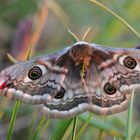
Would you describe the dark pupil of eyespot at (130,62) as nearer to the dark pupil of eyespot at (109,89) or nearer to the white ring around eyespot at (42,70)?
the dark pupil of eyespot at (109,89)

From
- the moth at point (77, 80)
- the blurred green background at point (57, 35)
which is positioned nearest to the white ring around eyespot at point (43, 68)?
the moth at point (77, 80)

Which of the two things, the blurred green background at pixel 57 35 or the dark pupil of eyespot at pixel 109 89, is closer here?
the dark pupil of eyespot at pixel 109 89

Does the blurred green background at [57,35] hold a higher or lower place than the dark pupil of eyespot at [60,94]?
higher

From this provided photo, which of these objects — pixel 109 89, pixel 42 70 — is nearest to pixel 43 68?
pixel 42 70

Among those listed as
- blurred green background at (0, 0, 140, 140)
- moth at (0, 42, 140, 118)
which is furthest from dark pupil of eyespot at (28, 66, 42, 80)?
blurred green background at (0, 0, 140, 140)

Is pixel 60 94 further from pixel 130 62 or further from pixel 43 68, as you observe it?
pixel 130 62

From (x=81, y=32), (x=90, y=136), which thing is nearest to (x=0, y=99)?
(x=90, y=136)

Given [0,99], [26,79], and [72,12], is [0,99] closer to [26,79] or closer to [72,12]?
[26,79]

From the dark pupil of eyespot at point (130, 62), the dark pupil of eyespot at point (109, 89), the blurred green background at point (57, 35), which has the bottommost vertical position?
the dark pupil of eyespot at point (109, 89)
